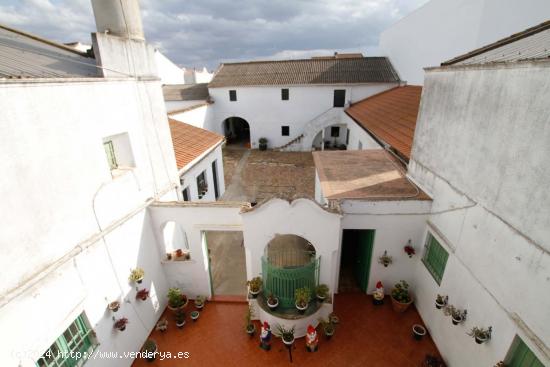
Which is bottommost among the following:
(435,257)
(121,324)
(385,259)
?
(121,324)

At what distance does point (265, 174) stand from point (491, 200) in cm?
1662

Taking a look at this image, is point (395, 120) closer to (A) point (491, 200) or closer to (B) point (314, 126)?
(A) point (491, 200)

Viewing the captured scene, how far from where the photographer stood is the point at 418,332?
7.94 metres

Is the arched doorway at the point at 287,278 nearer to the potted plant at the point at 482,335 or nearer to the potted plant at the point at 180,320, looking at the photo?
the potted plant at the point at 180,320

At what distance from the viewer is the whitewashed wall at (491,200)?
4523 mm

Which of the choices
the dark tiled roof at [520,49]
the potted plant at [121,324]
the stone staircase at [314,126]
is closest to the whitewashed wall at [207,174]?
the potted plant at [121,324]

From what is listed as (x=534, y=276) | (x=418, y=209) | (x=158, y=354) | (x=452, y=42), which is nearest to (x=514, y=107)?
(x=534, y=276)

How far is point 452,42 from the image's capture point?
1570cm

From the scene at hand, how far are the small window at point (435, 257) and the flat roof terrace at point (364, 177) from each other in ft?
4.46

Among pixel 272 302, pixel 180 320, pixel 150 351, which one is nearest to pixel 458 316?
pixel 272 302

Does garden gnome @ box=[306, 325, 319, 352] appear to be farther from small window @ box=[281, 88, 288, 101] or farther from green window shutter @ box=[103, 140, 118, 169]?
small window @ box=[281, 88, 288, 101]

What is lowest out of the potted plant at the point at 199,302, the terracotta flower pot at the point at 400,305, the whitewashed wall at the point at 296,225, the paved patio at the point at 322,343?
the paved patio at the point at 322,343

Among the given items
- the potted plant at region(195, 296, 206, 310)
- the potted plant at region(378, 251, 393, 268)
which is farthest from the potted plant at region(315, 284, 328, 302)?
the potted plant at region(195, 296, 206, 310)

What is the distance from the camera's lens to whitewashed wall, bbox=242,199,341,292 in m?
7.43
